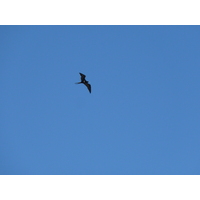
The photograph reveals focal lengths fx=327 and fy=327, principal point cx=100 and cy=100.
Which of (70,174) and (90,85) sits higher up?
(90,85)

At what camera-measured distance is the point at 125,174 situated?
80.0 feet

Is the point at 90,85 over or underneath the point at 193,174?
over

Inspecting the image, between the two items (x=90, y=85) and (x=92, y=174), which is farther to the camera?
(x=90, y=85)

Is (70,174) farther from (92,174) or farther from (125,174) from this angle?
(125,174)

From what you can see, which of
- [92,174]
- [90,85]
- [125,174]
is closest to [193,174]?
[125,174]

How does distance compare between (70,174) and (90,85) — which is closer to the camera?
(70,174)

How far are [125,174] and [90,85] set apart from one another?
9.38 meters

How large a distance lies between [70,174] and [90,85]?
349 inches

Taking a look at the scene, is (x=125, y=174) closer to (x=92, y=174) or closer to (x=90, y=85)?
(x=92, y=174)

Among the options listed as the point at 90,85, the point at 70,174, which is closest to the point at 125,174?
the point at 70,174

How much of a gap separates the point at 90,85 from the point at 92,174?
29.5 feet

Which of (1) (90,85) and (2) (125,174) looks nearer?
(2) (125,174)

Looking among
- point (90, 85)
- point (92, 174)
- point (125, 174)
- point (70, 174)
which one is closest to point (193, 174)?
point (125, 174)

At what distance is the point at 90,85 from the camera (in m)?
30.1
